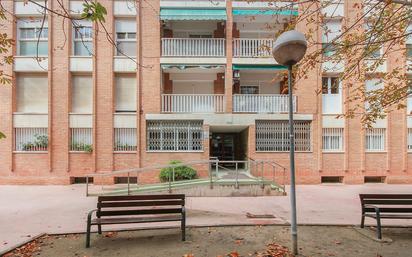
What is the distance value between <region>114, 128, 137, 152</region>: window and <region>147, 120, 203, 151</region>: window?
0.84m

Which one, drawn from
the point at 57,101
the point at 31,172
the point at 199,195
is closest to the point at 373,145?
the point at 199,195

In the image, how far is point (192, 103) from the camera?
15.6m

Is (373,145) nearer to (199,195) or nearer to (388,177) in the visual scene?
(388,177)

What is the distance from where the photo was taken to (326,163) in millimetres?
15273

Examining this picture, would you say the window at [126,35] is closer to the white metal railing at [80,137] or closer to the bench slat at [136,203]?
the white metal railing at [80,137]

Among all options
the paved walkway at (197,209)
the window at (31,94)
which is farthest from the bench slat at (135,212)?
the window at (31,94)

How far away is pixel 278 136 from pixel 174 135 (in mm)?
5607

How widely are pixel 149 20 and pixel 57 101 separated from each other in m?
6.58

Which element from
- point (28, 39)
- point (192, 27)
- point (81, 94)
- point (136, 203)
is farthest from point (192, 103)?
point (136, 203)

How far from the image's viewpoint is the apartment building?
49.2ft

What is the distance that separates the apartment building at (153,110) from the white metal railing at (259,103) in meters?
0.05

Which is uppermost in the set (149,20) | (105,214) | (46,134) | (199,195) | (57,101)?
(149,20)

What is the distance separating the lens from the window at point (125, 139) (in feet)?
50.2

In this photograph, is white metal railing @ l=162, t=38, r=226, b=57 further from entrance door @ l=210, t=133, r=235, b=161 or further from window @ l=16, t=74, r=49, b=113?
window @ l=16, t=74, r=49, b=113
